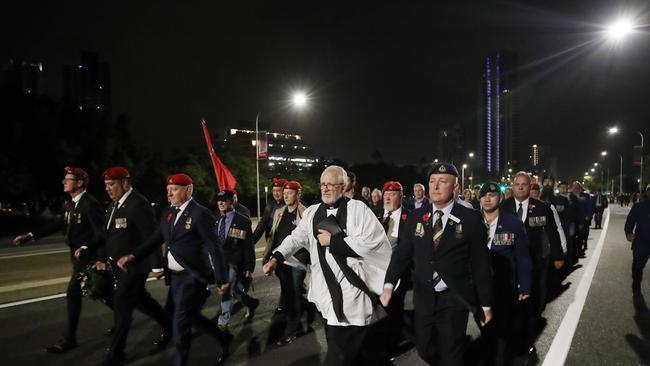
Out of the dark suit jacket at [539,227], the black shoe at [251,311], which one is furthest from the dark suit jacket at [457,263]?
the black shoe at [251,311]

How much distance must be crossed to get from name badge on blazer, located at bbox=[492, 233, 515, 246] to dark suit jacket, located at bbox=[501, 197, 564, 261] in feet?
3.97

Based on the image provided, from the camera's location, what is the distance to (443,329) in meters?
3.47

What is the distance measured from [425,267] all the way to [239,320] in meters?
3.67

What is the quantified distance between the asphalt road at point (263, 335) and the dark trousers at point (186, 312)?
56cm

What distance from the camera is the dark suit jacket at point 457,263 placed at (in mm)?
3502

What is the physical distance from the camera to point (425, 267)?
142 inches

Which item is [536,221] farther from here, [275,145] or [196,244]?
[275,145]

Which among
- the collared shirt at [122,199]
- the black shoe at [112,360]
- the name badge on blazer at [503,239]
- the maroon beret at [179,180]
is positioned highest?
the maroon beret at [179,180]

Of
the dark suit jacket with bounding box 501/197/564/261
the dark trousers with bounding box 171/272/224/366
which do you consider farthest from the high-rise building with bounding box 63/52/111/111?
the dark suit jacket with bounding box 501/197/564/261

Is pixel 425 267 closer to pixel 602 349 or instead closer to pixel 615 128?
pixel 602 349

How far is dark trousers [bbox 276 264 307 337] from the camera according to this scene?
18.5 feet

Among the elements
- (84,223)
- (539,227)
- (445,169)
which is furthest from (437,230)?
(84,223)

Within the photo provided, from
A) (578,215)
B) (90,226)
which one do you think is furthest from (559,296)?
(90,226)

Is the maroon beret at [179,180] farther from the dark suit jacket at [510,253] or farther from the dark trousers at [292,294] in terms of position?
the dark suit jacket at [510,253]
